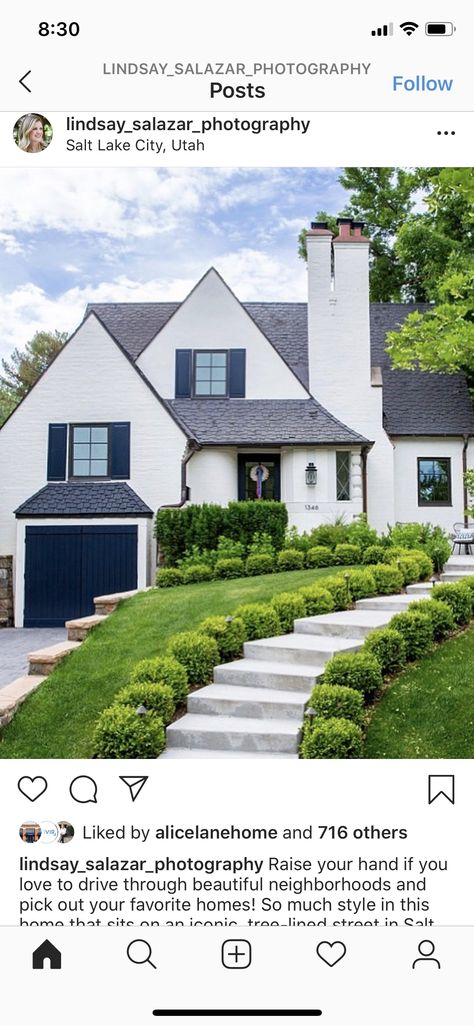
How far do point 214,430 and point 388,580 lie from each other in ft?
23.5

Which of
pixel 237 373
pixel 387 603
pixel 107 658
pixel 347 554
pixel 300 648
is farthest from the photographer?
pixel 237 373

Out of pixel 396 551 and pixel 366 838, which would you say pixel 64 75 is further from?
pixel 396 551

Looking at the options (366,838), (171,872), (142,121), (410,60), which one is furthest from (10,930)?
(410,60)

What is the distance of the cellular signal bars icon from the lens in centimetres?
233

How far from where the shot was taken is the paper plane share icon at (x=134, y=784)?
216 centimetres

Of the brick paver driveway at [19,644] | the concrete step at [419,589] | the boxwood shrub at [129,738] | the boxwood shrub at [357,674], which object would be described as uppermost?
the concrete step at [419,589]

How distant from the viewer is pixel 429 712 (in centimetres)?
407

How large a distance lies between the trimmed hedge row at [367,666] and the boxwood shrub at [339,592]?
1.13 m

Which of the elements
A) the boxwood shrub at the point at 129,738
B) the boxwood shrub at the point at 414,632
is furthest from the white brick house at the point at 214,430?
the boxwood shrub at the point at 129,738

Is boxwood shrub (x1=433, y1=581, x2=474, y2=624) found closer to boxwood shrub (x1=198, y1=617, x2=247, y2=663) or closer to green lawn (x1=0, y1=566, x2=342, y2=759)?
→ boxwood shrub (x1=198, y1=617, x2=247, y2=663)

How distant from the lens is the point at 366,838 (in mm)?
2084

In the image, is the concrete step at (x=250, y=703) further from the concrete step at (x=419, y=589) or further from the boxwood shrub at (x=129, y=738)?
the concrete step at (x=419, y=589)

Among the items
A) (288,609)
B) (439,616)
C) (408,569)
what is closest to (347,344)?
(408,569)

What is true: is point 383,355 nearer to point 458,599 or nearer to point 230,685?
point 458,599
